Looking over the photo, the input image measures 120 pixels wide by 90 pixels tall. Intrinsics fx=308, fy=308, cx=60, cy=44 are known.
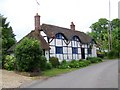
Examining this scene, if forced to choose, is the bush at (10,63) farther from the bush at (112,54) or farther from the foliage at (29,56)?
the bush at (112,54)

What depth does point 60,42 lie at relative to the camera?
162 feet

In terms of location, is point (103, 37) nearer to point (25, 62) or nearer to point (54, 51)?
point (54, 51)

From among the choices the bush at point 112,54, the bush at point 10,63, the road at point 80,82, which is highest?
the bush at point 112,54

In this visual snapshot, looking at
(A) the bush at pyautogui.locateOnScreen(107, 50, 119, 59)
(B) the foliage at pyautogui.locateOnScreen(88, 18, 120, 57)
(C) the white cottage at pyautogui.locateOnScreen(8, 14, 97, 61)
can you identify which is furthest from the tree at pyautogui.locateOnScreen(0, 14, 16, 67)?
(B) the foliage at pyautogui.locateOnScreen(88, 18, 120, 57)

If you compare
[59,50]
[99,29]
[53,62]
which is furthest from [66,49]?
[99,29]

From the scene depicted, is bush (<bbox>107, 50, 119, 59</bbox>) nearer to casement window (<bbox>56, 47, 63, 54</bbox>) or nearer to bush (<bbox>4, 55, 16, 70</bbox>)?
casement window (<bbox>56, 47, 63, 54</bbox>)

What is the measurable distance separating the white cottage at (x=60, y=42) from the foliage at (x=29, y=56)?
973 centimetres

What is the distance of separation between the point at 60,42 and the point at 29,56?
711 inches

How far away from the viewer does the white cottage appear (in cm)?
4541

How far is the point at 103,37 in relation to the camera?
86.5m

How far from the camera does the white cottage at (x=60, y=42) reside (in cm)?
4541

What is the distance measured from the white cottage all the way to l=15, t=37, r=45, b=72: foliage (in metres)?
9.73

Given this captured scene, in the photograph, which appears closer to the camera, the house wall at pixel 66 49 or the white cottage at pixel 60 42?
the white cottage at pixel 60 42

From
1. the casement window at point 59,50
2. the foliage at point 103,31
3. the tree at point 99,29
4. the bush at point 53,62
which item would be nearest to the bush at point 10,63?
the bush at point 53,62
